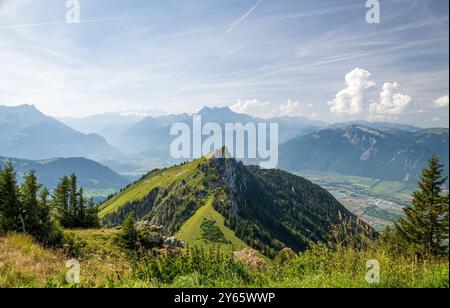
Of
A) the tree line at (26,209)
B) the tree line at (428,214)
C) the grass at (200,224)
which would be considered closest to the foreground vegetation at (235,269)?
the tree line at (26,209)

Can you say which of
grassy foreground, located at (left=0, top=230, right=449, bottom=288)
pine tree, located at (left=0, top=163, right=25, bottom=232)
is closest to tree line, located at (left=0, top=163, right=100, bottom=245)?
pine tree, located at (left=0, top=163, right=25, bottom=232)

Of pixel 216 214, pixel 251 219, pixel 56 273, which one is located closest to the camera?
pixel 56 273

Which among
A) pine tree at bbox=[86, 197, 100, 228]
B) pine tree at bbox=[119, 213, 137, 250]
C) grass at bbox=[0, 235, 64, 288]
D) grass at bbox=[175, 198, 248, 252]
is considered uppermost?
grass at bbox=[0, 235, 64, 288]

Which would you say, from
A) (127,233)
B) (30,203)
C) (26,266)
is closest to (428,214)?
(127,233)

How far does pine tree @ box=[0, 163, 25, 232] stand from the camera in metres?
17.1

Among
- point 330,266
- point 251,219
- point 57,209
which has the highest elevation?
point 330,266

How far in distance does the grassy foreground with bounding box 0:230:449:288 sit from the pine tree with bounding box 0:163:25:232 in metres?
8.27

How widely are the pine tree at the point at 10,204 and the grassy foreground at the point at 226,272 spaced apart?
827cm

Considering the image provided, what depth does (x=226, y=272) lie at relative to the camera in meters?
7.66

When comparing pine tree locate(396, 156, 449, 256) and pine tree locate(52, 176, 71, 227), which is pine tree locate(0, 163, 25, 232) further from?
pine tree locate(396, 156, 449, 256)
